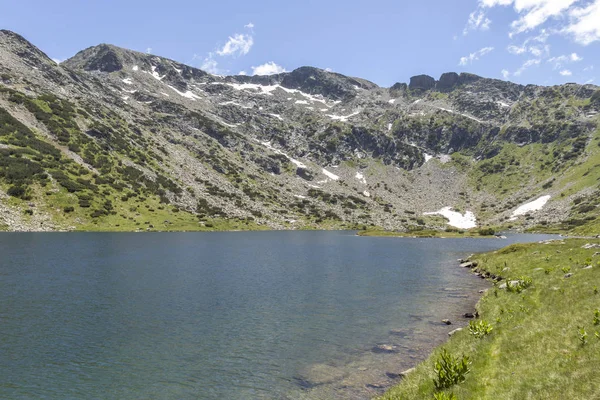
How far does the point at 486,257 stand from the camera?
70938 mm

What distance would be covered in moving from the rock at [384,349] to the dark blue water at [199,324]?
558mm

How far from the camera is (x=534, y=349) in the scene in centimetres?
1861

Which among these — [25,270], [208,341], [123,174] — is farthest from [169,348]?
[123,174]

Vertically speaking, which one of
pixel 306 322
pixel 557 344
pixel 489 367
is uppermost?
pixel 557 344

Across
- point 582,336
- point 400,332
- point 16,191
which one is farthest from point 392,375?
point 16,191

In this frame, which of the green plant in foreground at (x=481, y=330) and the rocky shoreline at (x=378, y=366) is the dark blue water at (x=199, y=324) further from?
the green plant in foreground at (x=481, y=330)

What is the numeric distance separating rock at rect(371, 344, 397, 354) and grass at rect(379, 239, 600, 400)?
137 inches

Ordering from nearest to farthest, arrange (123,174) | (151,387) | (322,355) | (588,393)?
(588,393)
(151,387)
(322,355)
(123,174)

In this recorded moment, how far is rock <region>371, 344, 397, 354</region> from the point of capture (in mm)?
27477

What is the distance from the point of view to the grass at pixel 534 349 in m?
14.3

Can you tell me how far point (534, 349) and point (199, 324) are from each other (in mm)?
26403

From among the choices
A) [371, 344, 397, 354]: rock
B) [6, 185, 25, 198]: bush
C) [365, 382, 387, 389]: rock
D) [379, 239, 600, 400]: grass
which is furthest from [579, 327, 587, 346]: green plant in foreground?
[6, 185, 25, 198]: bush

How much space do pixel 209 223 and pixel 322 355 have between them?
147100 millimetres

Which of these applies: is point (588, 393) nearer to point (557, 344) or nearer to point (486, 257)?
point (557, 344)
